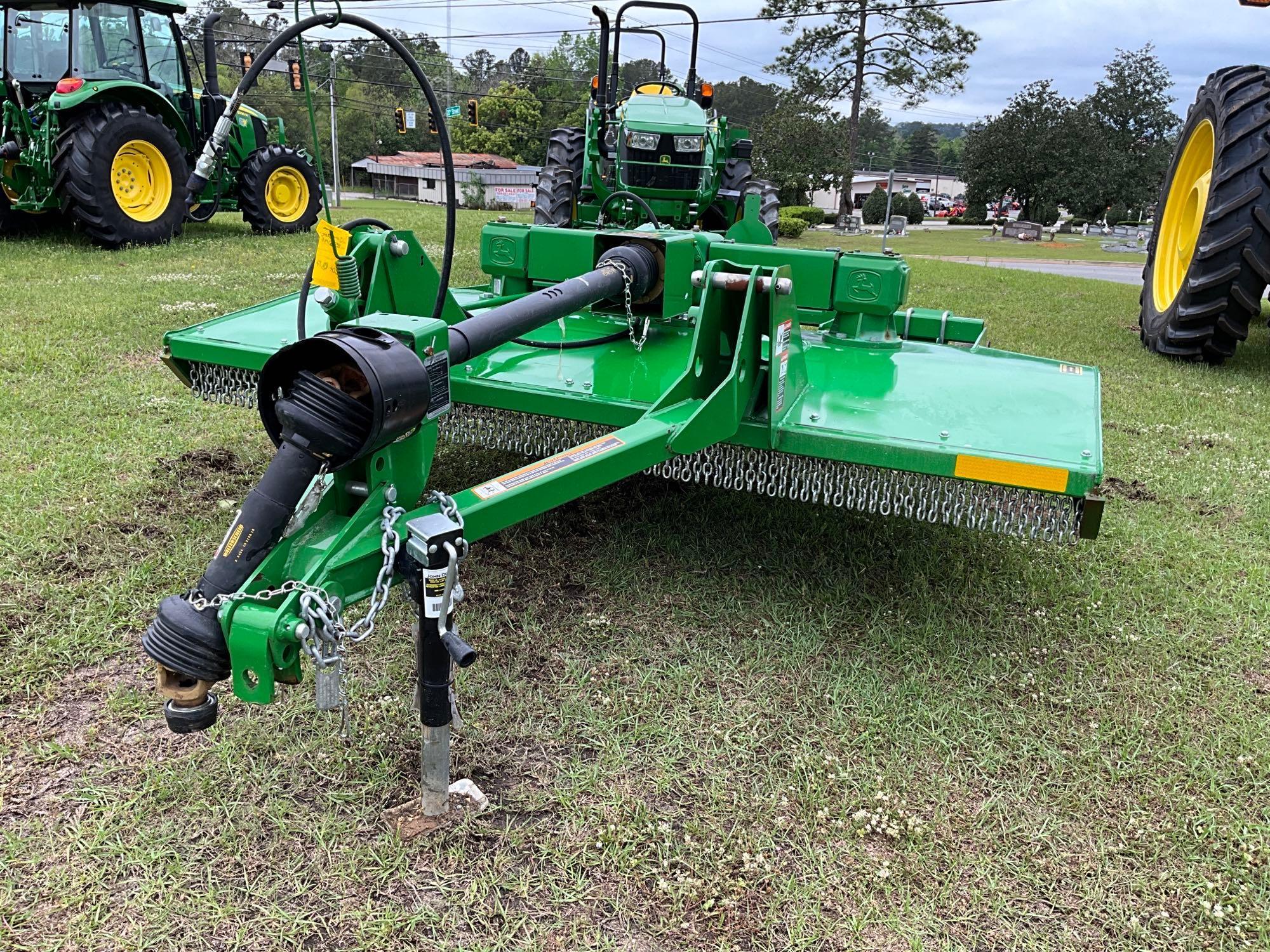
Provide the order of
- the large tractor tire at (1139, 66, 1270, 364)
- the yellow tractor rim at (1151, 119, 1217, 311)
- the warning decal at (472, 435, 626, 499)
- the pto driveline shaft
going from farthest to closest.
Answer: the yellow tractor rim at (1151, 119, 1217, 311) < the large tractor tire at (1139, 66, 1270, 364) < the pto driveline shaft < the warning decal at (472, 435, 626, 499)

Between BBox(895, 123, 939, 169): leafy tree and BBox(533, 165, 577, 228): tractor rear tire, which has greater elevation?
BBox(895, 123, 939, 169): leafy tree

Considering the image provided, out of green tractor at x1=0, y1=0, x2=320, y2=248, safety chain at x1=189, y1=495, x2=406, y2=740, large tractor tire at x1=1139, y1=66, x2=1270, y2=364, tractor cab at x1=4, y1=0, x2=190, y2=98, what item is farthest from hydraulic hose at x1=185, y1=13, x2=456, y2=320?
tractor cab at x1=4, y1=0, x2=190, y2=98

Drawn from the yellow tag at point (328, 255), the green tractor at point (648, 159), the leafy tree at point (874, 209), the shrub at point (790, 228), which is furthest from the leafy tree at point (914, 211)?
the yellow tag at point (328, 255)

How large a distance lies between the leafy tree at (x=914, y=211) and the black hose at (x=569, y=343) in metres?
37.0

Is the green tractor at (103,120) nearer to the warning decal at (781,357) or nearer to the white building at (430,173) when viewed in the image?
the warning decal at (781,357)

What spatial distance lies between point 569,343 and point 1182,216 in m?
5.50

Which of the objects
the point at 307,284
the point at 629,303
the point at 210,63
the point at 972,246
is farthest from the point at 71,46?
the point at 972,246

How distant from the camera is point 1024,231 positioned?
28.3 metres

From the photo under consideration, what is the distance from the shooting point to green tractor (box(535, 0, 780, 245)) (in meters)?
7.37

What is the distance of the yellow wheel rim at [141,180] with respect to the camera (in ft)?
28.3

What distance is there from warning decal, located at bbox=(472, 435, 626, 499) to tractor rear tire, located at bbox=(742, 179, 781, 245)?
19.4 feet

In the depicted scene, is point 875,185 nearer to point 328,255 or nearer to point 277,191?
point 277,191

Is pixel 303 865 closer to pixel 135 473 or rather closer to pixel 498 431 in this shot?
pixel 498 431

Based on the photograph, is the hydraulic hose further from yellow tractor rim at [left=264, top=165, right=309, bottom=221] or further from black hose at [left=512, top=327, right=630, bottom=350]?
yellow tractor rim at [left=264, top=165, right=309, bottom=221]
